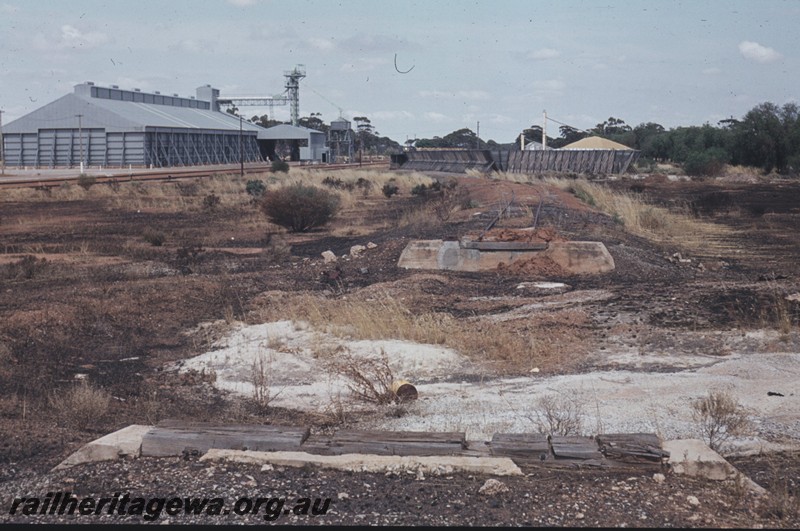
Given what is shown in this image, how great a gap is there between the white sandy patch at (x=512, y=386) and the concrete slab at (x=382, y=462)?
119 centimetres

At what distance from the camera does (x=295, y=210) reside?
30875 mm

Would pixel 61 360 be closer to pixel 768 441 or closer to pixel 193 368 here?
pixel 193 368

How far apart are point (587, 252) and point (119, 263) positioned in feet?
36.5

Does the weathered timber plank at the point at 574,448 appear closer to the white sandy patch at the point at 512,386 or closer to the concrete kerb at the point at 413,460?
the concrete kerb at the point at 413,460

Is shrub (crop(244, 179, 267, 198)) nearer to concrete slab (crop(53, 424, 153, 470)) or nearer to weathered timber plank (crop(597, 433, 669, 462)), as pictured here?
concrete slab (crop(53, 424, 153, 470))

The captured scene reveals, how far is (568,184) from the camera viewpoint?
47.0 m

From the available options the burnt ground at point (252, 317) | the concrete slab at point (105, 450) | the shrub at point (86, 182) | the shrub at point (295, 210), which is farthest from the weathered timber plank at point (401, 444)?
the shrub at point (86, 182)

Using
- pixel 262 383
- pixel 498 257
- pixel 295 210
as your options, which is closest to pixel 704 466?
pixel 262 383

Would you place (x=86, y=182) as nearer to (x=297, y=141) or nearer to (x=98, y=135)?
(x=98, y=135)

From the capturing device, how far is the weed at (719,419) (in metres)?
7.63

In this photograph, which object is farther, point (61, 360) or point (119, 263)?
point (119, 263)

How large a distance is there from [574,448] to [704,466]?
925 mm

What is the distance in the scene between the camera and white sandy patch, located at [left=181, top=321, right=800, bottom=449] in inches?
326

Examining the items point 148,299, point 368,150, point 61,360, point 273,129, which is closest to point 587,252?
point 148,299
